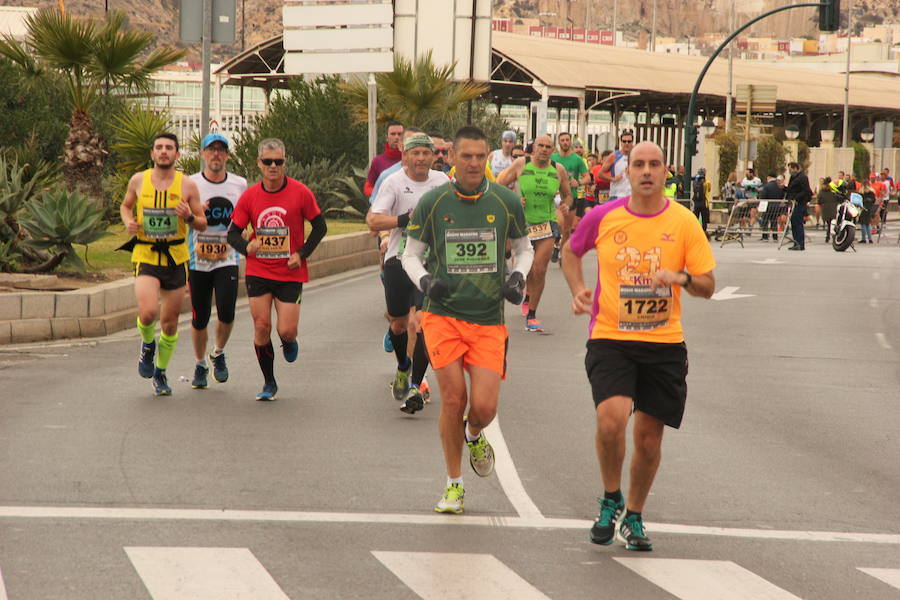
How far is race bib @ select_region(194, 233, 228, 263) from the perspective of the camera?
11.0m

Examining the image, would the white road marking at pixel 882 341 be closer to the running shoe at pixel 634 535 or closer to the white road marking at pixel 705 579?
the running shoe at pixel 634 535

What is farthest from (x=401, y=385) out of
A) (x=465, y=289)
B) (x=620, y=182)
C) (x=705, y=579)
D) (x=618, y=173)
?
(x=620, y=182)

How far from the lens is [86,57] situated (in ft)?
67.8

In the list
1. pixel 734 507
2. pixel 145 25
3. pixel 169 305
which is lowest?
pixel 734 507

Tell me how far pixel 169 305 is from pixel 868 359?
23.0ft

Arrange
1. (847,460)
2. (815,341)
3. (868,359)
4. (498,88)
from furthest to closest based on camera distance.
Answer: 1. (498,88)
2. (815,341)
3. (868,359)
4. (847,460)

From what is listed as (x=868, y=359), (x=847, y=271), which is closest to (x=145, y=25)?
(x=847, y=271)

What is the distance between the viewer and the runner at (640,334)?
645 cm

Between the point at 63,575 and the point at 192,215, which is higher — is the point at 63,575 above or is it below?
below

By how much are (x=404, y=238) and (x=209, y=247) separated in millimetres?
1727

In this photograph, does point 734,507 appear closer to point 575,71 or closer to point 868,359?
point 868,359

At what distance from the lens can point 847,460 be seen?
354 inches

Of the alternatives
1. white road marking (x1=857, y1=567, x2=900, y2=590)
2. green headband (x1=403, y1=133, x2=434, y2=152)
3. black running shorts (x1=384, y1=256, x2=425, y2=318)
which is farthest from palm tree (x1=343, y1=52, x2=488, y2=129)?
white road marking (x1=857, y1=567, x2=900, y2=590)

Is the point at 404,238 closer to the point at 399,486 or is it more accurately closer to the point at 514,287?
the point at 399,486
